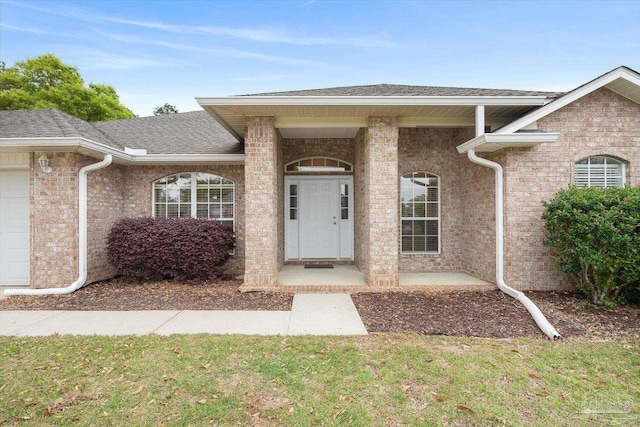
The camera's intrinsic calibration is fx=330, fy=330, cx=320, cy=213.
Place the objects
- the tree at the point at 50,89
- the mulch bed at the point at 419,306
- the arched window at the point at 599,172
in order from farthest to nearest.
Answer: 1. the tree at the point at 50,89
2. the arched window at the point at 599,172
3. the mulch bed at the point at 419,306

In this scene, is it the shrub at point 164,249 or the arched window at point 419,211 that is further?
the arched window at point 419,211

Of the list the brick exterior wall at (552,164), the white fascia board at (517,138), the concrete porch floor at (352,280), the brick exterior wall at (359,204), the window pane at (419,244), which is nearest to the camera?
the white fascia board at (517,138)

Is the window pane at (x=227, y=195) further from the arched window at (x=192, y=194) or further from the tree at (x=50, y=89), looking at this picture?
the tree at (x=50, y=89)

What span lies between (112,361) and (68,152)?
199 inches

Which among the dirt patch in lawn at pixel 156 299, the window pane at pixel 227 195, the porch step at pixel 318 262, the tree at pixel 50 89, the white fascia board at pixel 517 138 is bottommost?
the dirt patch in lawn at pixel 156 299

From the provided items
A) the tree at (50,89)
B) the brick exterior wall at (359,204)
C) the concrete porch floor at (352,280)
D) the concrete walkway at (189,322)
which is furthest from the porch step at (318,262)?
the tree at (50,89)

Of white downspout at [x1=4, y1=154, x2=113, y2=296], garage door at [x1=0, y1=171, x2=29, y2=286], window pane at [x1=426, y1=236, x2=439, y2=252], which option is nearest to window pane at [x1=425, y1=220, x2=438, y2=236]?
window pane at [x1=426, y1=236, x2=439, y2=252]

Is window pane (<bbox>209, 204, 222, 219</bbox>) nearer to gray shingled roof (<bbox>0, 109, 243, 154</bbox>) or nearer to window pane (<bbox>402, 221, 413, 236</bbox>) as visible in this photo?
gray shingled roof (<bbox>0, 109, 243, 154</bbox>)

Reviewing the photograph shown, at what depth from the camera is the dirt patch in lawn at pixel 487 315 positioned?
4559 mm

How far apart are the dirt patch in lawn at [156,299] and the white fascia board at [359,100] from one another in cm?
355

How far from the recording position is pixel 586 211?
539 cm

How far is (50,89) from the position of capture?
18.0m

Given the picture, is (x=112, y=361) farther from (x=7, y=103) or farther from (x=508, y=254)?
(x=7, y=103)

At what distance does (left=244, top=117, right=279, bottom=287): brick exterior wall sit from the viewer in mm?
6527
